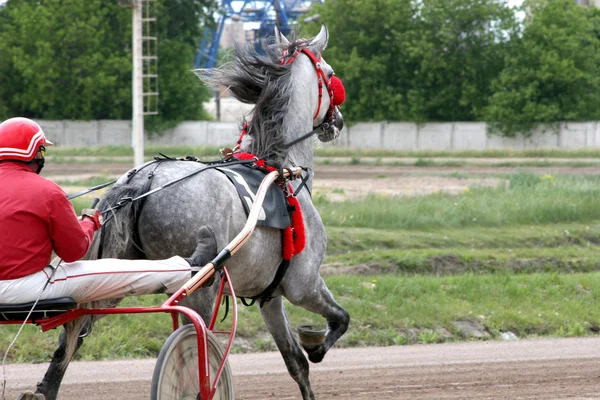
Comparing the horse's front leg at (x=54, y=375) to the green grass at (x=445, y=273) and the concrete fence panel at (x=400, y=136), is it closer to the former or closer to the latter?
the green grass at (x=445, y=273)

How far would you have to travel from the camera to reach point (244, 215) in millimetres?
5078

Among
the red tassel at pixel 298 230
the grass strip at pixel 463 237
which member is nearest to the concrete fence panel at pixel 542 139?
the grass strip at pixel 463 237

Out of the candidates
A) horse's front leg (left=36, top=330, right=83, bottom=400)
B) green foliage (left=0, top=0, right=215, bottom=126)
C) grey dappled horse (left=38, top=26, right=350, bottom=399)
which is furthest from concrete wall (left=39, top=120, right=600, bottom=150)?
horse's front leg (left=36, top=330, right=83, bottom=400)

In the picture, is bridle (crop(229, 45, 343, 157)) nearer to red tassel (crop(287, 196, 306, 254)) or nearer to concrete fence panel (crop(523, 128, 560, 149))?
red tassel (crop(287, 196, 306, 254))

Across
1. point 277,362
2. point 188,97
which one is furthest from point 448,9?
point 277,362

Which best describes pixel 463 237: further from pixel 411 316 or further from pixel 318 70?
pixel 318 70

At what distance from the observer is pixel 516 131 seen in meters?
37.8

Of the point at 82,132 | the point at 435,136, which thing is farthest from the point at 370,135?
the point at 82,132

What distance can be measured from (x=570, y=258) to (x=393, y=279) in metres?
3.41

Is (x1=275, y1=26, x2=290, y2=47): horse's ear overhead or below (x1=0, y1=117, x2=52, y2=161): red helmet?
overhead

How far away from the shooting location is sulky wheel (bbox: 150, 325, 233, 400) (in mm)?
4090

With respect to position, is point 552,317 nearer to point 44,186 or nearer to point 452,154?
point 44,186

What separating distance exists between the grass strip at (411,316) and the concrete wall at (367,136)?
28313mm

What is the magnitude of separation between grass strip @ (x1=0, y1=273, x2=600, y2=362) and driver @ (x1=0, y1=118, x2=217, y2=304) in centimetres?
347
